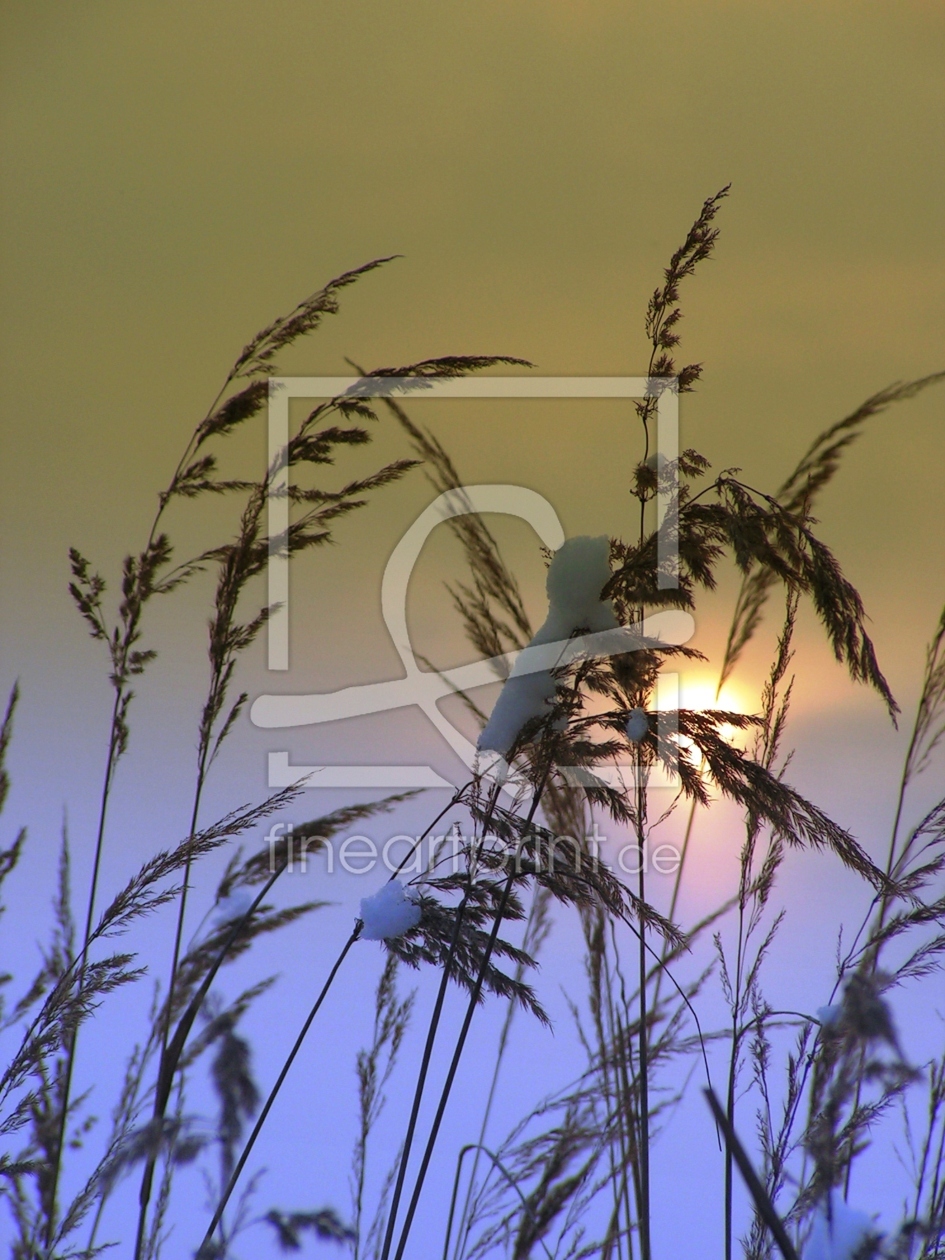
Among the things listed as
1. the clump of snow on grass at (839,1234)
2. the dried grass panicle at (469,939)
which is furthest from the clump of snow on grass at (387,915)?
the clump of snow on grass at (839,1234)

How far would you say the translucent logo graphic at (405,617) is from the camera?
1.41 metres

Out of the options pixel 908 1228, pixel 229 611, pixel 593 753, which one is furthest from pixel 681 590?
pixel 908 1228

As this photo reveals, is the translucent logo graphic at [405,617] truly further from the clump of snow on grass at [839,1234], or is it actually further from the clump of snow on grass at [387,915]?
the clump of snow on grass at [839,1234]

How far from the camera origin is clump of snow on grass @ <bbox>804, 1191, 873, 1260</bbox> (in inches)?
64.2

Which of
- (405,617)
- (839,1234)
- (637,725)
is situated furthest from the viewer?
(405,617)

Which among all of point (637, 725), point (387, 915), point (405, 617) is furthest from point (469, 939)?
point (405, 617)

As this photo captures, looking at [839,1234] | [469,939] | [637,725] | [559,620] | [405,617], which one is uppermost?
[405,617]

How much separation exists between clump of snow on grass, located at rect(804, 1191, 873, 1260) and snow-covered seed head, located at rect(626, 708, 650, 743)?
3.01 ft

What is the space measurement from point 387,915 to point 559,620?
0.46 metres

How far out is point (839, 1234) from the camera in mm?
1677

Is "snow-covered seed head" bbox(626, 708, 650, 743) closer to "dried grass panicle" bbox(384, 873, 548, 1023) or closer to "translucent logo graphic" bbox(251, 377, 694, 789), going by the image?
"translucent logo graphic" bbox(251, 377, 694, 789)

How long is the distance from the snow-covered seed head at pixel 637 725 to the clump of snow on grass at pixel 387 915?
0.38m

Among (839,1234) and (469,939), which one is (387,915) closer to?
(469,939)


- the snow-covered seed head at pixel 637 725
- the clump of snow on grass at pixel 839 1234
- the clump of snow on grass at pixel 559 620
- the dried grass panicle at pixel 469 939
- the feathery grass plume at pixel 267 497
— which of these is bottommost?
the clump of snow on grass at pixel 839 1234
